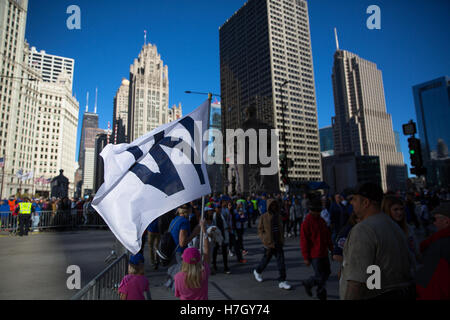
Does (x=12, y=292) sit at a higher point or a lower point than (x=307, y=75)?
lower

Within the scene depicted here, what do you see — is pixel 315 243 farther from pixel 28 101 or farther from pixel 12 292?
pixel 28 101

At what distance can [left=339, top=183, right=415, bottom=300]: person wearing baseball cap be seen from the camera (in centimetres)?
220

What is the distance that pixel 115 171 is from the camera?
13.6 feet

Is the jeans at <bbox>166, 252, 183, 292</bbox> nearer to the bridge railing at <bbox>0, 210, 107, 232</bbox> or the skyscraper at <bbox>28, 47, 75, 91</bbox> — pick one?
the bridge railing at <bbox>0, 210, 107, 232</bbox>

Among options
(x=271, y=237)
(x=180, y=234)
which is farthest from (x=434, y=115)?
(x=180, y=234)

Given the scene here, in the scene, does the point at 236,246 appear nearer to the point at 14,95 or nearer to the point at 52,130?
the point at 14,95

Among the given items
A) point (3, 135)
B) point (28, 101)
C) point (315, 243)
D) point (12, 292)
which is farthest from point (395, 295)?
point (28, 101)

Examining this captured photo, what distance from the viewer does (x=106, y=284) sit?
131 inches

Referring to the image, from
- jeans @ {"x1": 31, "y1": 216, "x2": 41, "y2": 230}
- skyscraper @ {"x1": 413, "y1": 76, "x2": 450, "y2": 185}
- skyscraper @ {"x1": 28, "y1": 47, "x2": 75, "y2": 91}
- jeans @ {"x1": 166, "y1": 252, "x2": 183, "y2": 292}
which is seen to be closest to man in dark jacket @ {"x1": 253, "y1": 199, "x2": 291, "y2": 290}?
jeans @ {"x1": 166, "y1": 252, "x2": 183, "y2": 292}

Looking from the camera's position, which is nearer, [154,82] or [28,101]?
[28,101]

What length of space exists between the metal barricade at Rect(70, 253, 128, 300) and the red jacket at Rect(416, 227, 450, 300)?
310 cm

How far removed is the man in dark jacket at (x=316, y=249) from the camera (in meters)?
4.82

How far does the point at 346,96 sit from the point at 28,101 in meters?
181

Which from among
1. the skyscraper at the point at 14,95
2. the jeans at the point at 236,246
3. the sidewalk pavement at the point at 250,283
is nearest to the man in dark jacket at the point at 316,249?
the sidewalk pavement at the point at 250,283
